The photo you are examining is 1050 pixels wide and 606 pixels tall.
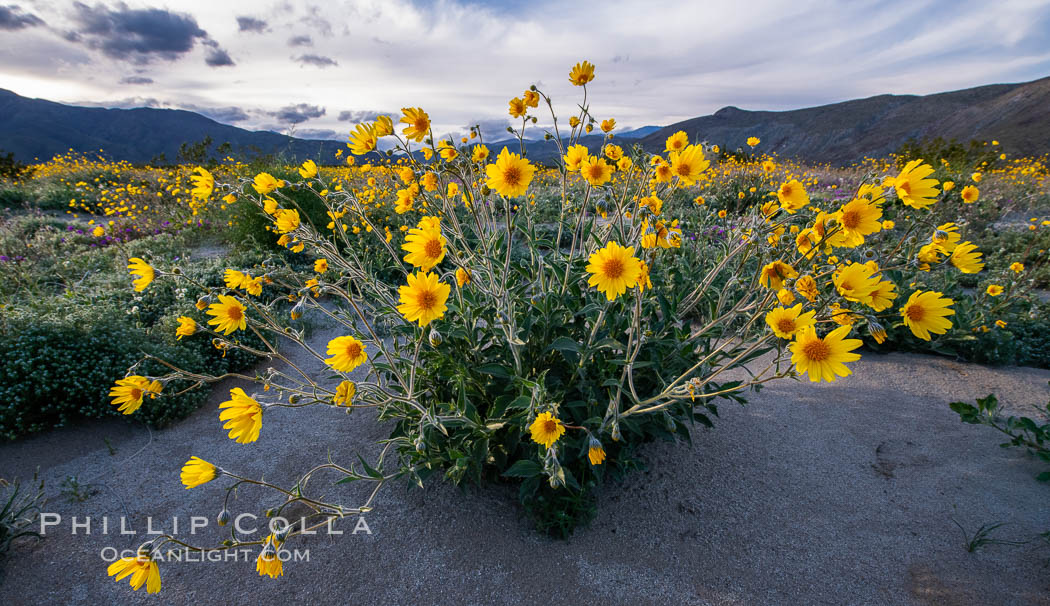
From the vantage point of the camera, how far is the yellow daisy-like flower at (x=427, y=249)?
1579mm

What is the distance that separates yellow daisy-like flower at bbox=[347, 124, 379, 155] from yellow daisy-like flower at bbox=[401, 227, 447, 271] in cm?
54

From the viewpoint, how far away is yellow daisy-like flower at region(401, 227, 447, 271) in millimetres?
1579

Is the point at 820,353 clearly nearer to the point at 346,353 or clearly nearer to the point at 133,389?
the point at 346,353

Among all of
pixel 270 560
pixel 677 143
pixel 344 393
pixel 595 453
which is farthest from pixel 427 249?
pixel 677 143

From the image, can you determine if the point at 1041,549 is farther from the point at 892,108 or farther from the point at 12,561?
the point at 892,108

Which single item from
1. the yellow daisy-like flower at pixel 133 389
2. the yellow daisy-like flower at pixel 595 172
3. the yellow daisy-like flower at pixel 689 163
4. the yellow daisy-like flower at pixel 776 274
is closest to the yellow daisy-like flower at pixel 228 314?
the yellow daisy-like flower at pixel 133 389

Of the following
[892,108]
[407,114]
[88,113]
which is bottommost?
[407,114]

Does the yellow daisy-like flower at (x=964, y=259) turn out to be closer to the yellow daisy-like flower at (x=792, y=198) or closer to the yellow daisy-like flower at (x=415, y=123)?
the yellow daisy-like flower at (x=792, y=198)

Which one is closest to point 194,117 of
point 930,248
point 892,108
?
point 892,108

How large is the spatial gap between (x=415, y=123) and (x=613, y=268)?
0.98m

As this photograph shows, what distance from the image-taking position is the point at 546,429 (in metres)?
1.47

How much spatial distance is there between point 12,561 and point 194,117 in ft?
798

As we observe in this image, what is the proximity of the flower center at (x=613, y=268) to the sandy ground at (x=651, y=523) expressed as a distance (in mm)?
1222

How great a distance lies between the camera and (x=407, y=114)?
173 cm
